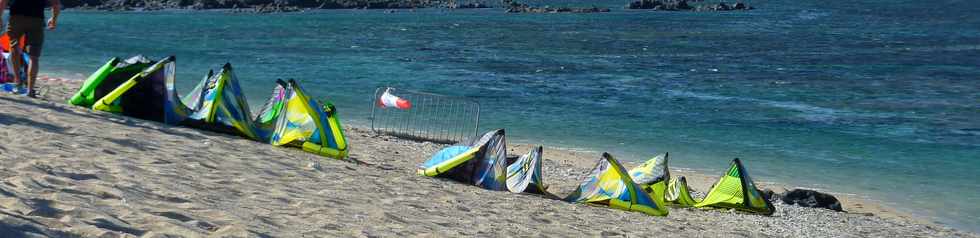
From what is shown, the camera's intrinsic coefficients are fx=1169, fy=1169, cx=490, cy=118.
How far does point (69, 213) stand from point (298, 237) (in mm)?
1437

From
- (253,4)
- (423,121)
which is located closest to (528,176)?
(423,121)

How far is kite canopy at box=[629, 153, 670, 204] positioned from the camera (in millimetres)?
13748

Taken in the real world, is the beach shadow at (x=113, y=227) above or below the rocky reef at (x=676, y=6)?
above

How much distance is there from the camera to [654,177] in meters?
14.2

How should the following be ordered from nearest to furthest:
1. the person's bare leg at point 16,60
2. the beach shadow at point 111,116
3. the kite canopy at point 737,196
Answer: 1. the beach shadow at point 111,116
2. the person's bare leg at point 16,60
3. the kite canopy at point 737,196

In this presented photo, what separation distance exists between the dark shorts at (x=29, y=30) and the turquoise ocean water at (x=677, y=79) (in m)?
9.85

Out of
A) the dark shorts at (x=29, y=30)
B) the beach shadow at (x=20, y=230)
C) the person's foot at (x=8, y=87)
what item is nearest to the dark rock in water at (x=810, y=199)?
the dark shorts at (x=29, y=30)

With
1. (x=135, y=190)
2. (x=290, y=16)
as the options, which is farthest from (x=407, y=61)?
(x=290, y=16)

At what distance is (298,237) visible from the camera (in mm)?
7664

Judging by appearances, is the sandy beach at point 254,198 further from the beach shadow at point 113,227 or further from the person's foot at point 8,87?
the person's foot at point 8,87

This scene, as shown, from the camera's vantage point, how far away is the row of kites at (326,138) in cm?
1277

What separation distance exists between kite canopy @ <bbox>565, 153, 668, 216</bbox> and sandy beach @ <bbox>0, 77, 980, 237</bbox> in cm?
24

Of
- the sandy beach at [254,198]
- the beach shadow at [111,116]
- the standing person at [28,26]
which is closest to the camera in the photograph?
the sandy beach at [254,198]

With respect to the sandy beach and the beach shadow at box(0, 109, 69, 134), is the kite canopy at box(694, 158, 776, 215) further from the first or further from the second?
the beach shadow at box(0, 109, 69, 134)
